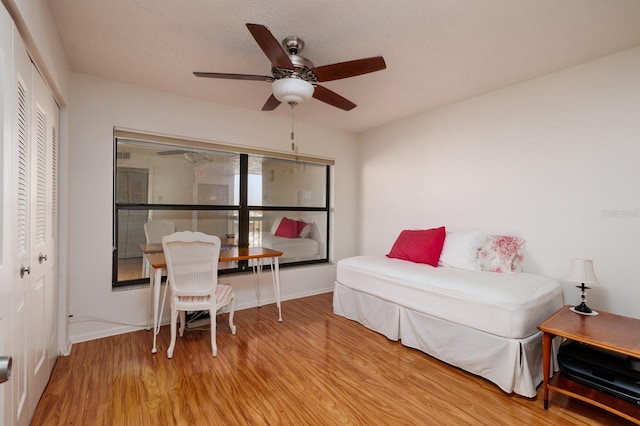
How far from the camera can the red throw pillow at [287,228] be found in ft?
13.3

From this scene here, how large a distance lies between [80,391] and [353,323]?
231 centimetres

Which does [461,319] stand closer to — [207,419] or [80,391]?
[207,419]

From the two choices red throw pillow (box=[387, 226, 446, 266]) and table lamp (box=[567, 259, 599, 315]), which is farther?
red throw pillow (box=[387, 226, 446, 266])

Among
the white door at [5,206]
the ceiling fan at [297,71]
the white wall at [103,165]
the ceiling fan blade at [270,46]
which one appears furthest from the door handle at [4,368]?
the white wall at [103,165]

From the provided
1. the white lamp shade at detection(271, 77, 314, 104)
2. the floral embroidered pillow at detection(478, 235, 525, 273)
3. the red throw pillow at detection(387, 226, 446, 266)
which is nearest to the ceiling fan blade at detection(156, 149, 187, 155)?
the white lamp shade at detection(271, 77, 314, 104)

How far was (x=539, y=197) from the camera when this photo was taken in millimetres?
2646

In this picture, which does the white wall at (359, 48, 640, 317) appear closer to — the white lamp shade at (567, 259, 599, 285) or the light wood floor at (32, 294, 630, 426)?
the white lamp shade at (567, 259, 599, 285)

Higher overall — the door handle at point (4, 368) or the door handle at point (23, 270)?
the door handle at point (23, 270)

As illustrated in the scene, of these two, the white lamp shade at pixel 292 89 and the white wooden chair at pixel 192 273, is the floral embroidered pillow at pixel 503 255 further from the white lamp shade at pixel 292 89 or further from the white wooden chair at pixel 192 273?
the white wooden chair at pixel 192 273

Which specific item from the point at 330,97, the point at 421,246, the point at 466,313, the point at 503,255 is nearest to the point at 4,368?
the point at 330,97

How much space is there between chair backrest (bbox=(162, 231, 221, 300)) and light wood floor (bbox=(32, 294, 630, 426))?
1.86 feet

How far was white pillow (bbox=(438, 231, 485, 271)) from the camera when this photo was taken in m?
2.78

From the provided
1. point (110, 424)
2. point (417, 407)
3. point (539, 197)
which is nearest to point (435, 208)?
point (539, 197)

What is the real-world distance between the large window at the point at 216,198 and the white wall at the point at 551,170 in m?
1.53
